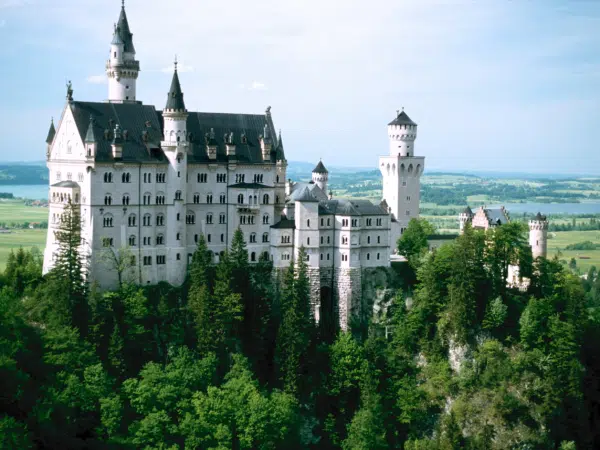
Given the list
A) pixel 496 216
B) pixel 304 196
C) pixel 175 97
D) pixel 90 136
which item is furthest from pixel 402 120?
pixel 90 136

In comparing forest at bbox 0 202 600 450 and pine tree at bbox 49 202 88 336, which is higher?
pine tree at bbox 49 202 88 336

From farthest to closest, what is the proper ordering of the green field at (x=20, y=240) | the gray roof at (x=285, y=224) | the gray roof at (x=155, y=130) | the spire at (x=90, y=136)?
the green field at (x=20, y=240) → the gray roof at (x=285, y=224) → the gray roof at (x=155, y=130) → the spire at (x=90, y=136)

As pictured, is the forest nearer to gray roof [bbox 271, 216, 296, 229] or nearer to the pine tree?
the pine tree

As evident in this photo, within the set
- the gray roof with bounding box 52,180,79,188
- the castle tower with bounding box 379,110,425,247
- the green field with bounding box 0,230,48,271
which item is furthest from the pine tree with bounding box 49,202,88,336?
the green field with bounding box 0,230,48,271

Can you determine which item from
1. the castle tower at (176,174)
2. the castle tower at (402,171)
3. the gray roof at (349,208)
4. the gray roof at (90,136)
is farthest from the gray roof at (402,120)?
the gray roof at (90,136)

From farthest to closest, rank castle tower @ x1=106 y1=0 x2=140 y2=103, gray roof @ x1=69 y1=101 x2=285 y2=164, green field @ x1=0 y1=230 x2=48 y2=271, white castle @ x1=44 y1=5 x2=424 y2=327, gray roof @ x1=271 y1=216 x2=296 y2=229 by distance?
1. green field @ x1=0 y1=230 x2=48 y2=271
2. castle tower @ x1=106 y1=0 x2=140 y2=103
3. gray roof @ x1=271 y1=216 x2=296 y2=229
4. gray roof @ x1=69 y1=101 x2=285 y2=164
5. white castle @ x1=44 y1=5 x2=424 y2=327

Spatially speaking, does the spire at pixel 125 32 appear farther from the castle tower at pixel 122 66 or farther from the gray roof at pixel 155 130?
the gray roof at pixel 155 130
